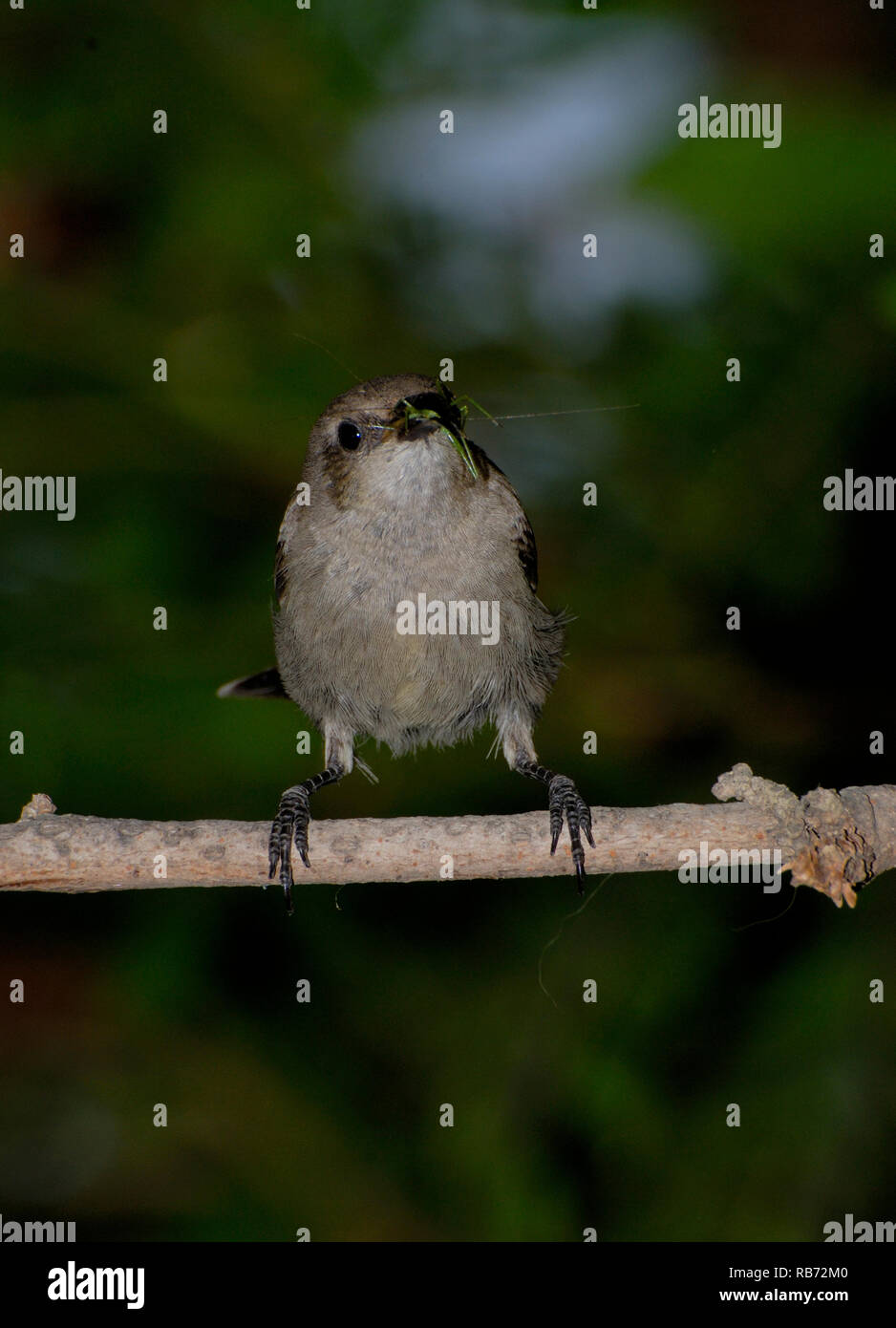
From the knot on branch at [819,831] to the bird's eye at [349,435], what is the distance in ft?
5.98

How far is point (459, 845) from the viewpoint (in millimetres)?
3518

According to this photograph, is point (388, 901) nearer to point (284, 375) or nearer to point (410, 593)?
point (410, 593)

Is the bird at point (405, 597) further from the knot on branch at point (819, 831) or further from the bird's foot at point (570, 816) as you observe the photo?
the knot on branch at point (819, 831)

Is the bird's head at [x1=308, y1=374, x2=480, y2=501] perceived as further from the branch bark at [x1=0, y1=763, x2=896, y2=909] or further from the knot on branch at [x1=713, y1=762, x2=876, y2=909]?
the knot on branch at [x1=713, y1=762, x2=876, y2=909]

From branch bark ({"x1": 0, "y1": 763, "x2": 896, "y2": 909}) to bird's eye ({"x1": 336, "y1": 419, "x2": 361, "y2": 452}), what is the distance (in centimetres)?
148

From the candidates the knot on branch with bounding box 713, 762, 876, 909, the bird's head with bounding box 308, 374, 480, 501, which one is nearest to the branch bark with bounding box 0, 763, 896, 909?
the knot on branch with bounding box 713, 762, 876, 909

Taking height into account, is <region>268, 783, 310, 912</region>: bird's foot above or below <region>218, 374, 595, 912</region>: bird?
below

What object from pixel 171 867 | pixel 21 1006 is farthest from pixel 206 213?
pixel 21 1006

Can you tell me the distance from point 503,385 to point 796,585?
5.09 feet

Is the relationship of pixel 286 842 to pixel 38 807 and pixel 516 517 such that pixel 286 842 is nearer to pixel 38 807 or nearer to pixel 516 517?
pixel 38 807

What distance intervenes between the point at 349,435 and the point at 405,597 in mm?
646

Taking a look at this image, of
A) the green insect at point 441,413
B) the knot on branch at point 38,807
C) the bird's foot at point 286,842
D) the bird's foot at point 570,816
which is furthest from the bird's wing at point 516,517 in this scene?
the knot on branch at point 38,807

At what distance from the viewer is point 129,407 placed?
15.8 ft

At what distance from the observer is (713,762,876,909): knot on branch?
11.6ft
